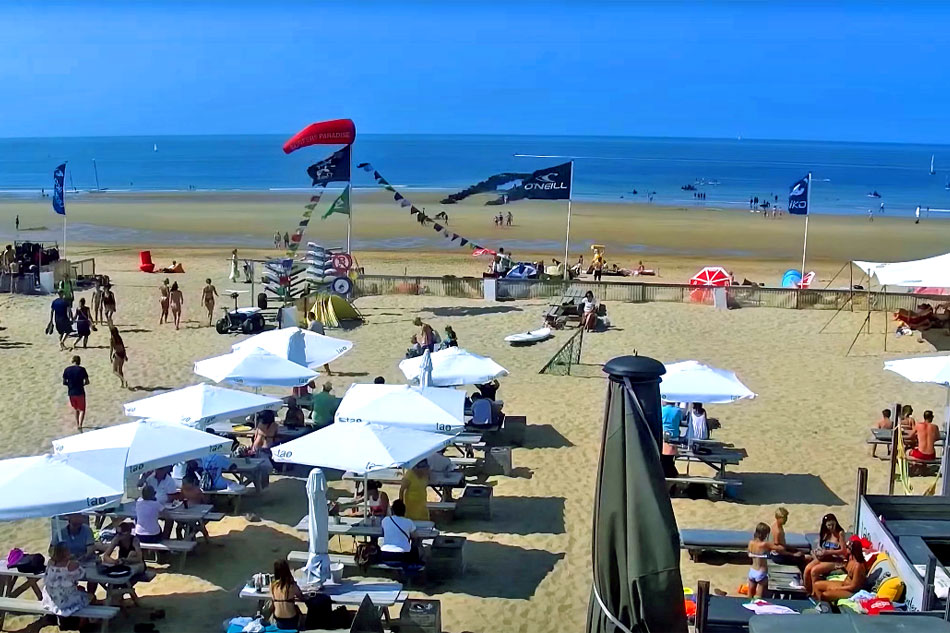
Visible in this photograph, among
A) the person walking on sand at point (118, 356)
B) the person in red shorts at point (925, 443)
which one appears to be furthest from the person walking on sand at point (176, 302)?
the person in red shorts at point (925, 443)

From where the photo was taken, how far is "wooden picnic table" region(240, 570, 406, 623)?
7504 millimetres

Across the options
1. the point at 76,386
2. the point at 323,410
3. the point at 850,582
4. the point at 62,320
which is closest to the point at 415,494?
the point at 323,410

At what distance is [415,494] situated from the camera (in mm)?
9258

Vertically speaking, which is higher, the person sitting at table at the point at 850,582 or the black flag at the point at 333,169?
the black flag at the point at 333,169

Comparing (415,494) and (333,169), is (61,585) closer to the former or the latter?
(415,494)

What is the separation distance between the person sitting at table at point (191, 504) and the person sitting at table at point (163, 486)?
14 cm

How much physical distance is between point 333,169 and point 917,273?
12.8 metres

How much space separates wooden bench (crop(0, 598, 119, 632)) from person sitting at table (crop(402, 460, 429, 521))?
279 centimetres

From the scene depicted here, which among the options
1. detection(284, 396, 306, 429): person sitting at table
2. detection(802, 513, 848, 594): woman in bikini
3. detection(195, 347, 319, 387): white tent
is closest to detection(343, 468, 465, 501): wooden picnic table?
detection(195, 347, 319, 387): white tent

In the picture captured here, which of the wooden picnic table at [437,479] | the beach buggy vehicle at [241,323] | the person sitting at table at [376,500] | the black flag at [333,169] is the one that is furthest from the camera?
the black flag at [333,169]

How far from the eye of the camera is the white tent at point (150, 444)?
8461 mm

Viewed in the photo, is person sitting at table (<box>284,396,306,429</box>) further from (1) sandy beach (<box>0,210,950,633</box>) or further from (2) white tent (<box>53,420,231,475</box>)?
(2) white tent (<box>53,420,231,475</box>)

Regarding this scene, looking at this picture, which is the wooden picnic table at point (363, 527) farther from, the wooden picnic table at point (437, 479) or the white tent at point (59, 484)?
the white tent at point (59, 484)

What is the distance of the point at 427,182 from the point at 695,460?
8536 cm
